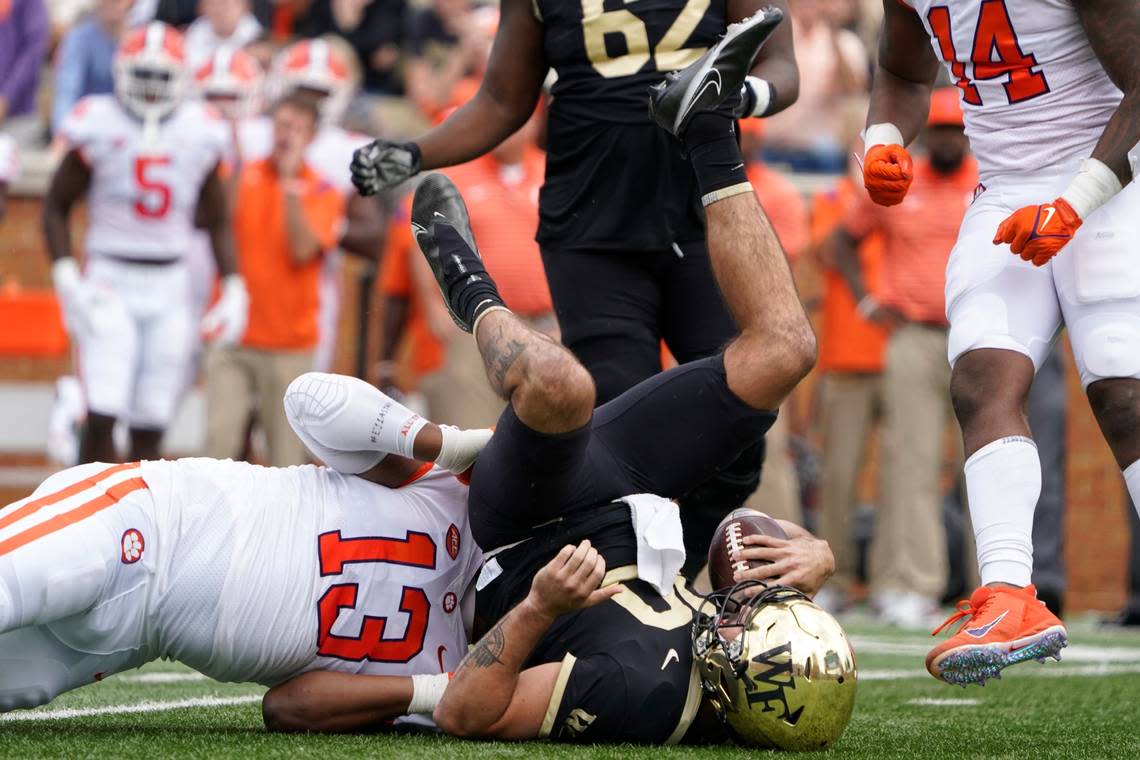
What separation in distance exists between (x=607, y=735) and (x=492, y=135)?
198 cm

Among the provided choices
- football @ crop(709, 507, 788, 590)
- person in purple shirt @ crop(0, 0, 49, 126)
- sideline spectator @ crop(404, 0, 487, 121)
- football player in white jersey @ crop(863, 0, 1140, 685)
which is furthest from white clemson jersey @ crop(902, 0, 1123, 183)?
person in purple shirt @ crop(0, 0, 49, 126)

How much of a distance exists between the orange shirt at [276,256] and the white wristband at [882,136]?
204 inches

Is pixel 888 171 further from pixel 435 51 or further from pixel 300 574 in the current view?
pixel 435 51

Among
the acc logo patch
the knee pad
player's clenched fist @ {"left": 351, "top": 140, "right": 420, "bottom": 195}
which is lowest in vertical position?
the acc logo patch

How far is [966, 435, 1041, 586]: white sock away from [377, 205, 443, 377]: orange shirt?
16.6 feet

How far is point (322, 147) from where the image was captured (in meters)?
9.97

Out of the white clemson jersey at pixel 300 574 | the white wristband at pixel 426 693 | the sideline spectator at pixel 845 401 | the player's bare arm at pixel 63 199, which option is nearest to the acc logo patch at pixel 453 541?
the white clemson jersey at pixel 300 574

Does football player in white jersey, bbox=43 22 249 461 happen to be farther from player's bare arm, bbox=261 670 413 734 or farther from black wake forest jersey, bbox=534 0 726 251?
player's bare arm, bbox=261 670 413 734

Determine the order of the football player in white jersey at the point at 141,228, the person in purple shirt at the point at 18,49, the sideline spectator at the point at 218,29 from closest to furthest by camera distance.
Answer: the football player in white jersey at the point at 141,228
the person in purple shirt at the point at 18,49
the sideline spectator at the point at 218,29

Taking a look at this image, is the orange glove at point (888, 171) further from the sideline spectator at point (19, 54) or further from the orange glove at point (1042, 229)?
the sideline spectator at point (19, 54)

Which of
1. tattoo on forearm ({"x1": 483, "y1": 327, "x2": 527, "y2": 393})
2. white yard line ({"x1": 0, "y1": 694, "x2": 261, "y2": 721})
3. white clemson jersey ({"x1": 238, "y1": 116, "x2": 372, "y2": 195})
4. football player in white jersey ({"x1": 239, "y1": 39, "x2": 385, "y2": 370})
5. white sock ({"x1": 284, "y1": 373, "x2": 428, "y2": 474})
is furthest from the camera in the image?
white clemson jersey ({"x1": 238, "y1": 116, "x2": 372, "y2": 195})

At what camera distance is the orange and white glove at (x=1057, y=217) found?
12.0 ft

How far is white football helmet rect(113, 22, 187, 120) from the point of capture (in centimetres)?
879

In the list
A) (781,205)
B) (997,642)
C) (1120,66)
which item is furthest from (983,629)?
(781,205)
